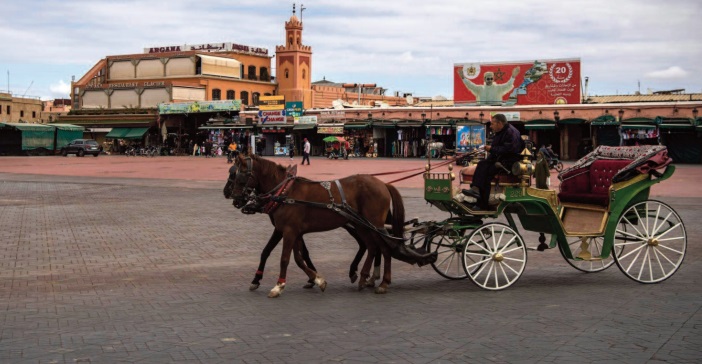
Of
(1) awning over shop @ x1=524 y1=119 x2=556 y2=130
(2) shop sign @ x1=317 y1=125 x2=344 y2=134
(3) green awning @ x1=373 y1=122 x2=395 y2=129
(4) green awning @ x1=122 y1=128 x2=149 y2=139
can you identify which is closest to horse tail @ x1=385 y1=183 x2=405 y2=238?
(1) awning over shop @ x1=524 y1=119 x2=556 y2=130

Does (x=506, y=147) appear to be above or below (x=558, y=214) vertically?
above

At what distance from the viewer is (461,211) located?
30.7 feet

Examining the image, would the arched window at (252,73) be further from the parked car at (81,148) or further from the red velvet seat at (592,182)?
the red velvet seat at (592,182)

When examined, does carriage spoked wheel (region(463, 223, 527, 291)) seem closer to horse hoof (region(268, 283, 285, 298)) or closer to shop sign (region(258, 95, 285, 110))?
horse hoof (region(268, 283, 285, 298))

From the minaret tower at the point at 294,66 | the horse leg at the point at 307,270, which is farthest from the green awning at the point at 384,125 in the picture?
the horse leg at the point at 307,270

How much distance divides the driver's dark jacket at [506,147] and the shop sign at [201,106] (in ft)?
195

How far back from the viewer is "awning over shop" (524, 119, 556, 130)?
170ft

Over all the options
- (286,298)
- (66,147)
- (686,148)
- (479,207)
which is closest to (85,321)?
(286,298)

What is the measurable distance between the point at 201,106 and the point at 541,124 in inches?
1212

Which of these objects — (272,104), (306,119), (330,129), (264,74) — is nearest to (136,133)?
(272,104)

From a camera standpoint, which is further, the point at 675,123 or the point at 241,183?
the point at 675,123

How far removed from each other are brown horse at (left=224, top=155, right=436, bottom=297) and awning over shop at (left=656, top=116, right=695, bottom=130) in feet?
137

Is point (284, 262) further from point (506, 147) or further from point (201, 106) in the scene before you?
point (201, 106)

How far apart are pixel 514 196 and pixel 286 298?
297 centimetres
